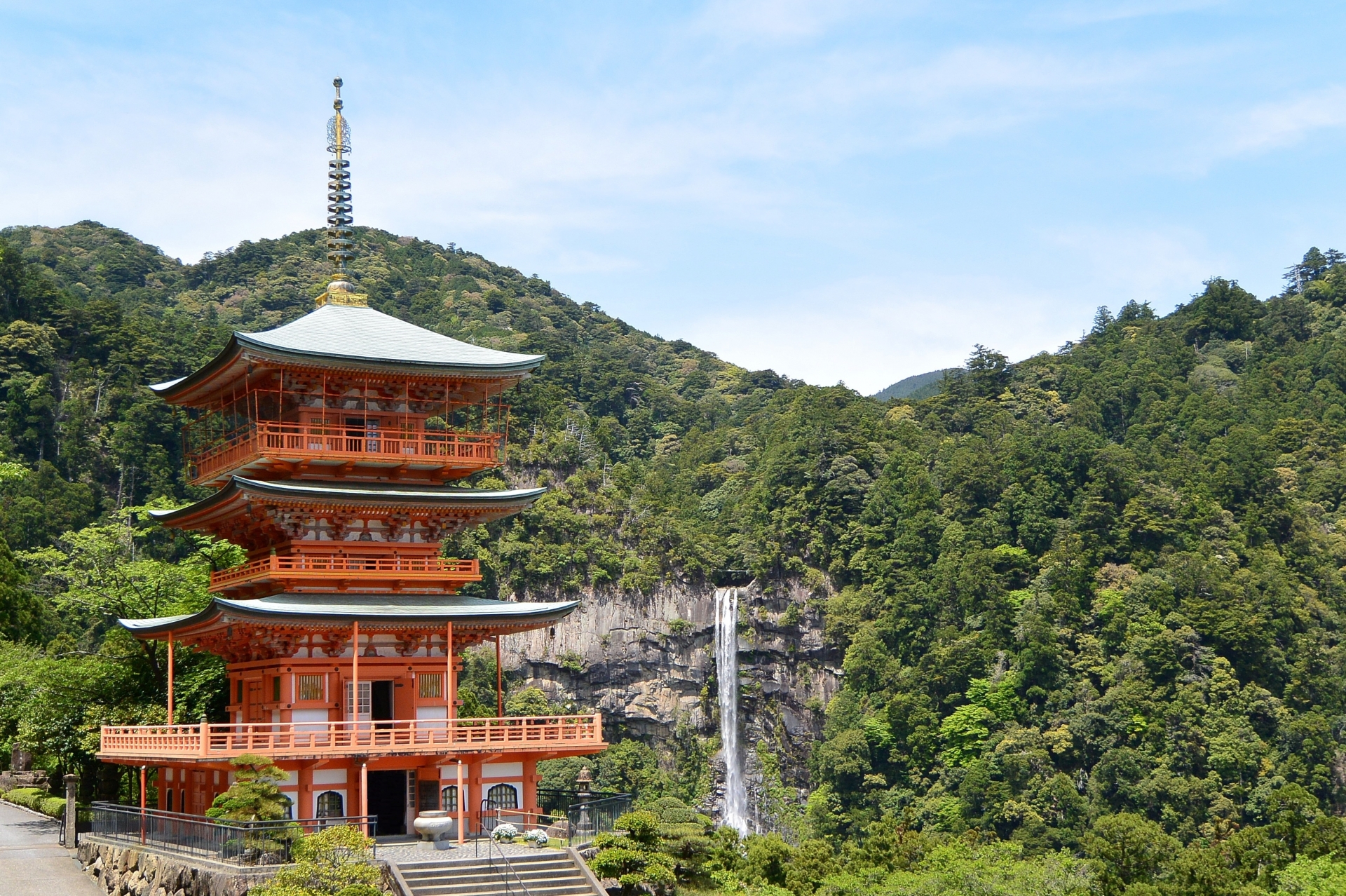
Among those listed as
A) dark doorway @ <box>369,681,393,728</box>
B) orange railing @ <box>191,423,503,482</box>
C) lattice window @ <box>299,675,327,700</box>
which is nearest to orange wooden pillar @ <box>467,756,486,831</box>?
dark doorway @ <box>369,681,393,728</box>

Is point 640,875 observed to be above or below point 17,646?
below

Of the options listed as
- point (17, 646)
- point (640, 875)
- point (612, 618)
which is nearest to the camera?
point (640, 875)

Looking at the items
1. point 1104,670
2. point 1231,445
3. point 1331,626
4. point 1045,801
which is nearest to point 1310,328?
point 1231,445

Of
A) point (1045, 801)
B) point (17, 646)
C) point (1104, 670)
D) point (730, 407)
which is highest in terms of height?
point (730, 407)

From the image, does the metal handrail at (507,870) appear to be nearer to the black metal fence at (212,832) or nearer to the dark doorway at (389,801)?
the black metal fence at (212,832)

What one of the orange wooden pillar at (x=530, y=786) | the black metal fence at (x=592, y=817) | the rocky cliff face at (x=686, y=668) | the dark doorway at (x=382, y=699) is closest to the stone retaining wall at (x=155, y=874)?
the dark doorway at (x=382, y=699)

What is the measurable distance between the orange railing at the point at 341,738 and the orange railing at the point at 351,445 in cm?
561

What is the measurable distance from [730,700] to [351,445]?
47627 millimetres

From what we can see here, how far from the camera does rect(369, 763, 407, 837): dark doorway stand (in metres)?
31.5

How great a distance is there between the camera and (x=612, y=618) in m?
78.8

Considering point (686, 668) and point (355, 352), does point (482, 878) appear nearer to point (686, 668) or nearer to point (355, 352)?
point (355, 352)

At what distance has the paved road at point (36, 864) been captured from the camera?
96.7 feet

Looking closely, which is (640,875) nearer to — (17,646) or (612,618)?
(17,646)

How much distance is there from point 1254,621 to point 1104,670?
22.6ft
